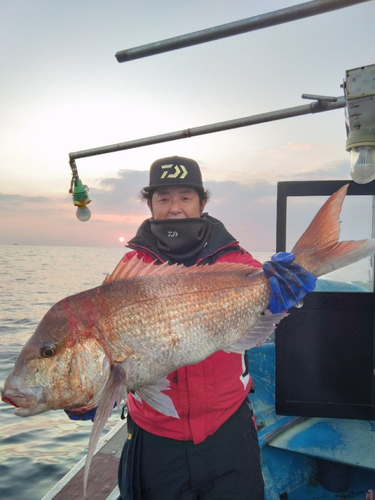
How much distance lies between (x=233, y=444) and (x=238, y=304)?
1130mm

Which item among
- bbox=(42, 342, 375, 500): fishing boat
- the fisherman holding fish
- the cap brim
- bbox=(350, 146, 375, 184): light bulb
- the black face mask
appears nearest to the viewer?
the fisherman holding fish

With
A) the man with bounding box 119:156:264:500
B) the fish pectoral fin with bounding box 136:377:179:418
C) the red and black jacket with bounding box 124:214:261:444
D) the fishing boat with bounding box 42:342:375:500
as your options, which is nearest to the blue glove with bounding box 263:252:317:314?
the man with bounding box 119:156:264:500

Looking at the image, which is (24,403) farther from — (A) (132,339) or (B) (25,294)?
(B) (25,294)

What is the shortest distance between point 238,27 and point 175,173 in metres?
1.30

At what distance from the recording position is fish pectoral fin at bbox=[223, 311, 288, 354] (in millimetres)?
2355

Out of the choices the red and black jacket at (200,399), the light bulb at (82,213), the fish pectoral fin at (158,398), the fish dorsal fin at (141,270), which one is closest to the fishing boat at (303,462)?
the red and black jacket at (200,399)

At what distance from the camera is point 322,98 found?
3.77 m

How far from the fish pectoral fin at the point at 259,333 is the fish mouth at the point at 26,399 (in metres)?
1.15

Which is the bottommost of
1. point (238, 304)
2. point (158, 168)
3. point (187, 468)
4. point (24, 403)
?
point (187, 468)

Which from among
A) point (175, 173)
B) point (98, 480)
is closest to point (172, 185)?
point (175, 173)

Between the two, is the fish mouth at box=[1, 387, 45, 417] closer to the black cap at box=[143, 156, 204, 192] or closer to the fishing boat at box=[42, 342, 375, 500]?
the black cap at box=[143, 156, 204, 192]

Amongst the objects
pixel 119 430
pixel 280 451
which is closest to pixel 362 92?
pixel 280 451

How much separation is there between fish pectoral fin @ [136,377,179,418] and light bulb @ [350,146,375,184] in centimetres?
226

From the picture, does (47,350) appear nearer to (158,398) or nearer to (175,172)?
(158,398)
